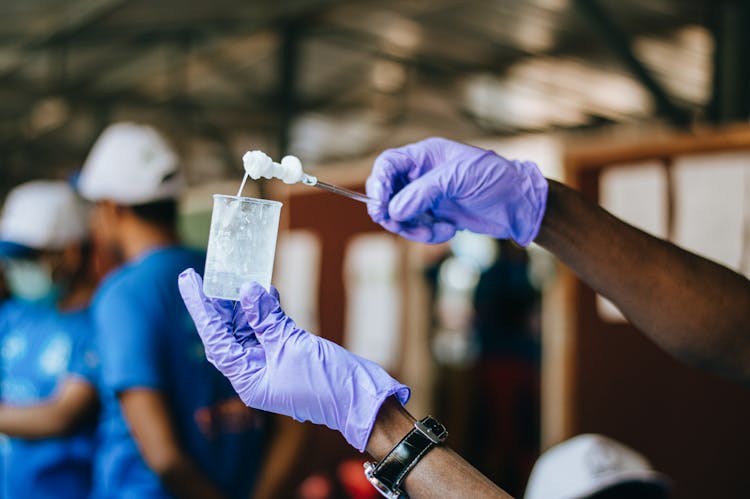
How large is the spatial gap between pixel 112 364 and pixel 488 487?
121 centimetres

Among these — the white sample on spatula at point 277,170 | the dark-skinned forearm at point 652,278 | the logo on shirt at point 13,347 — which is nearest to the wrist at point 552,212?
the dark-skinned forearm at point 652,278

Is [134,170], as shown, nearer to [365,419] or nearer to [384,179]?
[384,179]

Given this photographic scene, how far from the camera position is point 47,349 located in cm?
246

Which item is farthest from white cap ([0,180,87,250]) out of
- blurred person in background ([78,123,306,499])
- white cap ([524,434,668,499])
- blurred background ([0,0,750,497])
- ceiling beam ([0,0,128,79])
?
ceiling beam ([0,0,128,79])

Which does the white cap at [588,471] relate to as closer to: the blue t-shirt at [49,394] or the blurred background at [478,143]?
the blurred background at [478,143]

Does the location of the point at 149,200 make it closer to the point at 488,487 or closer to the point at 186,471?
the point at 186,471

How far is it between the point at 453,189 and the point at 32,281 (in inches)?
73.3

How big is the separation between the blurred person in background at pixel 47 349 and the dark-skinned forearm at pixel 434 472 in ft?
4.54

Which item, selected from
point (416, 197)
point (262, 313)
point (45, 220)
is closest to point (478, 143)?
point (45, 220)

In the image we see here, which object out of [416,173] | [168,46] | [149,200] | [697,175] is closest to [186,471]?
[149,200]

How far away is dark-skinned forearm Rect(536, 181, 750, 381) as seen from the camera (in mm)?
1487

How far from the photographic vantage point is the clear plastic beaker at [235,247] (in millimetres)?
1223

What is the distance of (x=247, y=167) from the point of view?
47.7 inches

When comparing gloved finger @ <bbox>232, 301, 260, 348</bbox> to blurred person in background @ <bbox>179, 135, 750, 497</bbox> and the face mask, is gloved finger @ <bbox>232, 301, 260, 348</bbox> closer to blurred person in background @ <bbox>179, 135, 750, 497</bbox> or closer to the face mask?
blurred person in background @ <bbox>179, 135, 750, 497</bbox>
